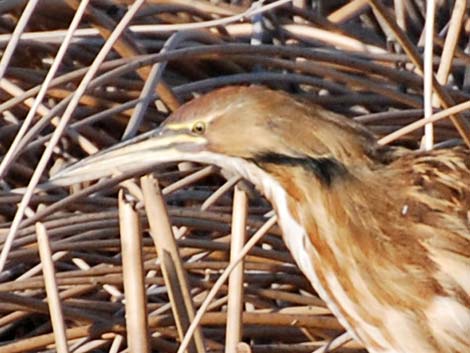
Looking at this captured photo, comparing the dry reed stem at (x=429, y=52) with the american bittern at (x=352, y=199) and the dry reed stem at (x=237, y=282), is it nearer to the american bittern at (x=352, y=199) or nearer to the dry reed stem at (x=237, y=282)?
the american bittern at (x=352, y=199)

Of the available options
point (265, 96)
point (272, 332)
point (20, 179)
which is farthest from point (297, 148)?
point (20, 179)

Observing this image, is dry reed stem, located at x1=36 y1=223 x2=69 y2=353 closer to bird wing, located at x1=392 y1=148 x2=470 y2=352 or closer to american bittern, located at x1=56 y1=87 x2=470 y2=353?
american bittern, located at x1=56 y1=87 x2=470 y2=353

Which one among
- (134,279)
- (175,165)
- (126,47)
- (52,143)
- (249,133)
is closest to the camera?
(249,133)

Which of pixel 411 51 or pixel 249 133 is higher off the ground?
pixel 411 51

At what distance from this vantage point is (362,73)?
11.3ft

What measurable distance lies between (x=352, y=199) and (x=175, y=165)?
1043 millimetres

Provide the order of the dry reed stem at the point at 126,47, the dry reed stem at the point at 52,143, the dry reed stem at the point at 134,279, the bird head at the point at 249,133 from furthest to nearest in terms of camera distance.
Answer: the dry reed stem at the point at 126,47
the dry reed stem at the point at 134,279
the dry reed stem at the point at 52,143
the bird head at the point at 249,133

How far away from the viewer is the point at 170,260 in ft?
7.95

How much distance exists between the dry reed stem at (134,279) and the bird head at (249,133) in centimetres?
17

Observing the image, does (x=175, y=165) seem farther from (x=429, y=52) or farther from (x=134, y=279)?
(x=429, y=52)

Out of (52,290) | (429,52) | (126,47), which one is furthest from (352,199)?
(126,47)

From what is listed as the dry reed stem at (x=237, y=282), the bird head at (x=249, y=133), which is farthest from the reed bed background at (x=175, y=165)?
the bird head at (x=249, y=133)

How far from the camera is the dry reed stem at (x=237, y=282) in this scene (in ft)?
7.90

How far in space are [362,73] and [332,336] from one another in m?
0.76
